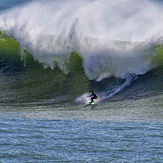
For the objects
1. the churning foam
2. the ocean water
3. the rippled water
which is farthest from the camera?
the churning foam

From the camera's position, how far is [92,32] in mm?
16953

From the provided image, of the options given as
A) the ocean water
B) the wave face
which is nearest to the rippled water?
the ocean water

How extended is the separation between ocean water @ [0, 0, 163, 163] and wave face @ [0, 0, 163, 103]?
5 centimetres

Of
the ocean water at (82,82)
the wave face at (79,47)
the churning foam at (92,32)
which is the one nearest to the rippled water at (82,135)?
the ocean water at (82,82)

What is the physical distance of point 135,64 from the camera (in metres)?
14.2

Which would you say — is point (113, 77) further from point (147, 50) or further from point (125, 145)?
point (125, 145)

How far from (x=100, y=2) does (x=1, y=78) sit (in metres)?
8.41

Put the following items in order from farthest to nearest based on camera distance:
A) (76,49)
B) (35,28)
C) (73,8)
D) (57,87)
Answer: (73,8), (35,28), (76,49), (57,87)

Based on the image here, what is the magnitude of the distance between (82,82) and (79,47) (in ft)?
7.76

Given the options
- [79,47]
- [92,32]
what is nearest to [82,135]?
[79,47]

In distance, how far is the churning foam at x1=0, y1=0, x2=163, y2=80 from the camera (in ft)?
47.3

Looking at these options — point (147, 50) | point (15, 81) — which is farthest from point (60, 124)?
point (147, 50)

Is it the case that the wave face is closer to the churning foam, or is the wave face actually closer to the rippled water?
the churning foam

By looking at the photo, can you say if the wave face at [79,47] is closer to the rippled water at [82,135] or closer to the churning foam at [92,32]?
the churning foam at [92,32]
